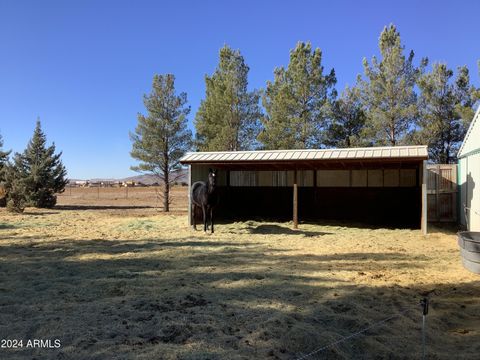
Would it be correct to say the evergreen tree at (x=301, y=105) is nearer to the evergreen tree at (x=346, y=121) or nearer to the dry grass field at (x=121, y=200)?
the evergreen tree at (x=346, y=121)

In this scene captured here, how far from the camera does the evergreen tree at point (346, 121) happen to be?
21.0 metres

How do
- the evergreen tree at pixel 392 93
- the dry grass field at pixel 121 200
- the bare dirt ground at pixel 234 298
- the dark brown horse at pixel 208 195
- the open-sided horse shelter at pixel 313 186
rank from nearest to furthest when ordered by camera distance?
1. the bare dirt ground at pixel 234 298
2. the dark brown horse at pixel 208 195
3. the open-sided horse shelter at pixel 313 186
4. the evergreen tree at pixel 392 93
5. the dry grass field at pixel 121 200

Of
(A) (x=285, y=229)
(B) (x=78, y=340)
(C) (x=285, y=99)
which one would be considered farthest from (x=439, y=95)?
(B) (x=78, y=340)

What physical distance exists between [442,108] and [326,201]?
967cm

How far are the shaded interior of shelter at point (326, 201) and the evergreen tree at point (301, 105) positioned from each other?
4434 millimetres

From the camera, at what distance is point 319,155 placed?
39.9 ft

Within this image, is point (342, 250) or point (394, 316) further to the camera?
point (342, 250)

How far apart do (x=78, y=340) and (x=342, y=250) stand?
6525 mm

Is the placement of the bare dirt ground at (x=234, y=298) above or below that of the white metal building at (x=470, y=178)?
below

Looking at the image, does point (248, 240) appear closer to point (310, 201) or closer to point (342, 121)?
point (310, 201)

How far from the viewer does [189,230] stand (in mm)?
12500

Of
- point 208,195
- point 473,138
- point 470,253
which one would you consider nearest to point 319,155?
point 208,195

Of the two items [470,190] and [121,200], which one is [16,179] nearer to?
[121,200]

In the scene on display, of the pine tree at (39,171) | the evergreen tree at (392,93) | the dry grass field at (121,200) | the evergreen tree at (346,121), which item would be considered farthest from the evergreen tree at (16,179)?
the evergreen tree at (392,93)
